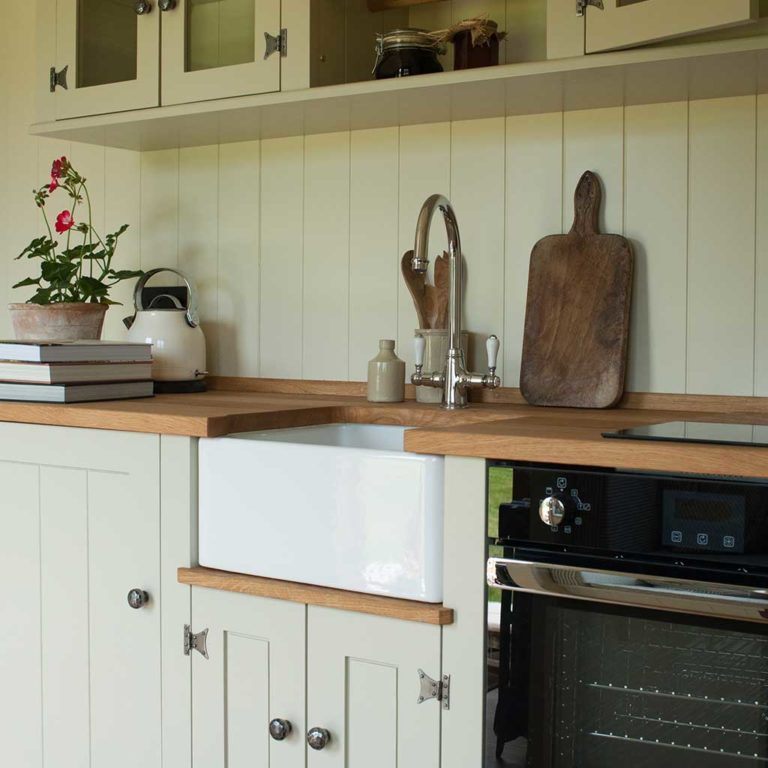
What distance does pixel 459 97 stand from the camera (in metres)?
1.99

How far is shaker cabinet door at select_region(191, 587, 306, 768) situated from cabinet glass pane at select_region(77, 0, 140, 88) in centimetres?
124

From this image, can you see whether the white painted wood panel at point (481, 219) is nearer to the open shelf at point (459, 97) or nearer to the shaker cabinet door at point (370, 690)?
the open shelf at point (459, 97)

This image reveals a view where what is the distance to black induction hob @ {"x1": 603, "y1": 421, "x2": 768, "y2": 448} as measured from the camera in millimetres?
1275

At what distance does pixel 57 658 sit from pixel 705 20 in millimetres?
1561

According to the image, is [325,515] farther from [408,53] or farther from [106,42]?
[106,42]

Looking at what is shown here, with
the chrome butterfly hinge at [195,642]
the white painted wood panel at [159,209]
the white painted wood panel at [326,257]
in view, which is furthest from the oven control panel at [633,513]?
the white painted wood panel at [159,209]

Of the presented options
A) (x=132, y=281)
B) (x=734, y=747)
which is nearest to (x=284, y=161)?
(x=132, y=281)

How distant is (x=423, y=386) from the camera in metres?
2.10

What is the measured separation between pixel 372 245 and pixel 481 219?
0.27 m

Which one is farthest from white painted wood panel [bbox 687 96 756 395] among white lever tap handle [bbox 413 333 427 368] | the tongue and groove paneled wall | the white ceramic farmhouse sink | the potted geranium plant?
the potted geranium plant

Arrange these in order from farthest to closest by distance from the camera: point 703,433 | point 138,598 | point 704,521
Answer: point 138,598, point 703,433, point 704,521

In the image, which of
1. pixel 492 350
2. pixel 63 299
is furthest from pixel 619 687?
pixel 63 299

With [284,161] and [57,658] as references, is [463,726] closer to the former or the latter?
[57,658]

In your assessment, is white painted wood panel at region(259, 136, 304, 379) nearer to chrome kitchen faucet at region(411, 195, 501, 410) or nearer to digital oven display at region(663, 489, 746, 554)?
chrome kitchen faucet at region(411, 195, 501, 410)
